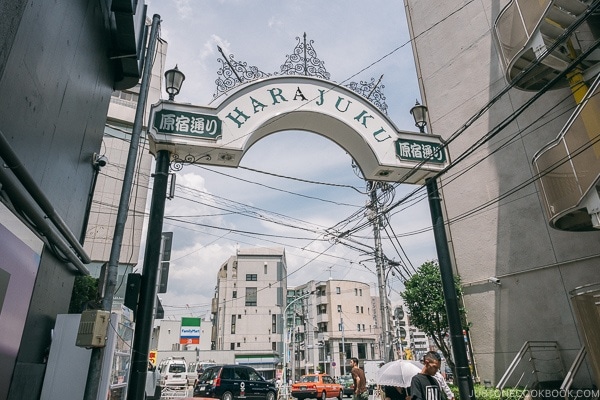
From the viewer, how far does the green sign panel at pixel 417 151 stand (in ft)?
28.9

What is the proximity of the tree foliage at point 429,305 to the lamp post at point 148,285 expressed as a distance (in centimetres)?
885

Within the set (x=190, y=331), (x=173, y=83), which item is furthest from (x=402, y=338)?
(x=173, y=83)

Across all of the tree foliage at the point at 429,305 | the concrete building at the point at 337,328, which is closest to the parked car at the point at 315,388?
the tree foliage at the point at 429,305

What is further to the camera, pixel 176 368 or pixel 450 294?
pixel 176 368

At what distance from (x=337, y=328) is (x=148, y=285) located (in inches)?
2143

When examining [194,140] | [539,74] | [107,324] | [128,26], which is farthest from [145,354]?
[539,74]

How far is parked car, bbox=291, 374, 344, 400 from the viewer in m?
22.8

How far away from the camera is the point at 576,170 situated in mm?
7930

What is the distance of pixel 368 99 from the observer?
8906 mm

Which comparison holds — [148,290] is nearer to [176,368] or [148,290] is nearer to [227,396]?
[227,396]

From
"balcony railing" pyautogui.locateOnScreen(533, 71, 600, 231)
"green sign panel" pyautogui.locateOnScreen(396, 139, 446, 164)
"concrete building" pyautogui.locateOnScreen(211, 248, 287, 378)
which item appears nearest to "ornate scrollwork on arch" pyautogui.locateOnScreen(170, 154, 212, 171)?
"green sign panel" pyautogui.locateOnScreen(396, 139, 446, 164)

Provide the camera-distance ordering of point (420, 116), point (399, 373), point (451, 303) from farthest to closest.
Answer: point (420, 116) → point (399, 373) → point (451, 303)

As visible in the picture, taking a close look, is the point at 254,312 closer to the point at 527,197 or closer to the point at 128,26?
the point at 527,197

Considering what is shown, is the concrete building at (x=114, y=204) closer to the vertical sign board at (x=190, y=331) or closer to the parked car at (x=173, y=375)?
Result: the parked car at (x=173, y=375)
